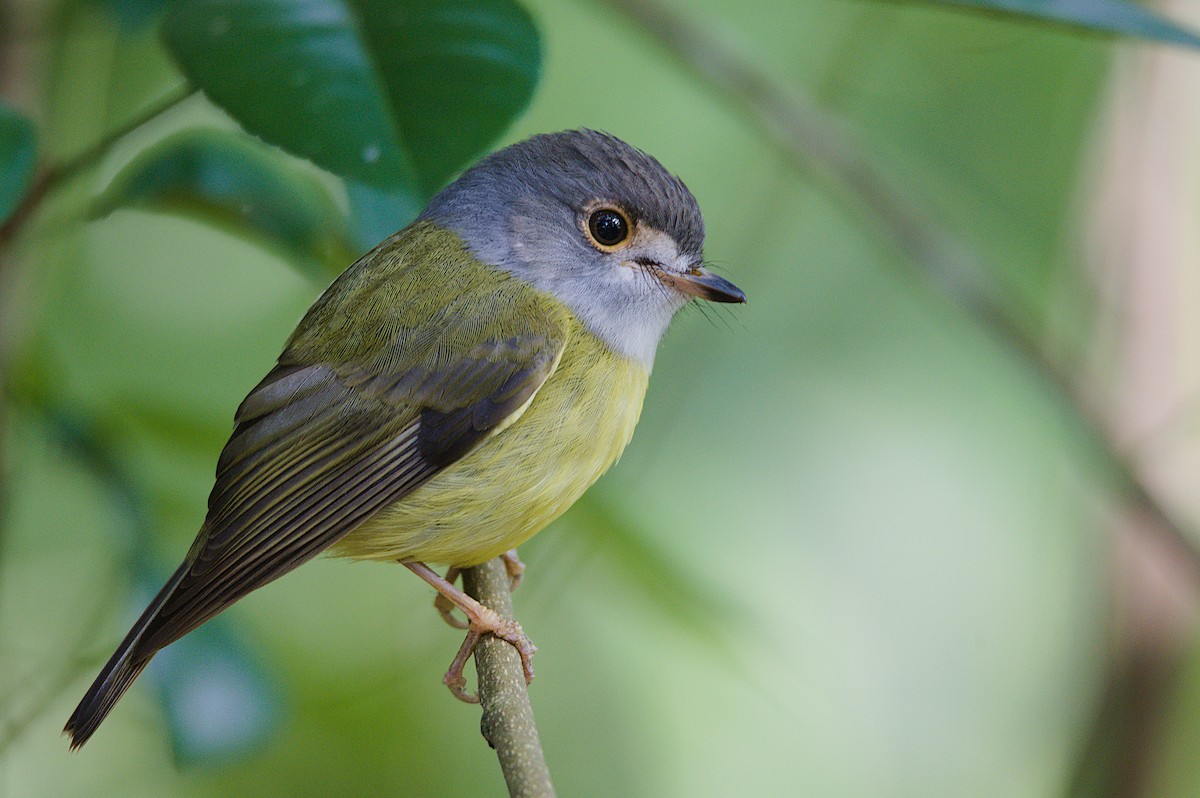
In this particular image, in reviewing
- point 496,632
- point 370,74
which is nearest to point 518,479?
point 496,632

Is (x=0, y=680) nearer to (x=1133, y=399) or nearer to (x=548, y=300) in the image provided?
(x=548, y=300)

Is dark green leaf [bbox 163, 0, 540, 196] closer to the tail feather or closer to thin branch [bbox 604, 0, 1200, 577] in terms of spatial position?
thin branch [bbox 604, 0, 1200, 577]

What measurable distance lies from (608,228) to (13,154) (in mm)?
1147

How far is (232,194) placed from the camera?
8.23 ft

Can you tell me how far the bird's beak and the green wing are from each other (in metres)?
0.27

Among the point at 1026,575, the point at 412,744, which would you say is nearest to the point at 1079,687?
the point at 1026,575

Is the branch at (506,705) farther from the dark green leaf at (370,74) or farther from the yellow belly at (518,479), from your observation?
the dark green leaf at (370,74)

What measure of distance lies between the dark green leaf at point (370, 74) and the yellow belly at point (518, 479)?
0.48m

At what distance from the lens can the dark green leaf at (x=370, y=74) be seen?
6.88 ft

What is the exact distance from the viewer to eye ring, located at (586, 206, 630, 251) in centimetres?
260

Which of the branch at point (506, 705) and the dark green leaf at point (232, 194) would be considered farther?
the dark green leaf at point (232, 194)

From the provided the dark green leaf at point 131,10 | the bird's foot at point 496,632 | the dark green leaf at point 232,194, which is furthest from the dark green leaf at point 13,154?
the bird's foot at point 496,632

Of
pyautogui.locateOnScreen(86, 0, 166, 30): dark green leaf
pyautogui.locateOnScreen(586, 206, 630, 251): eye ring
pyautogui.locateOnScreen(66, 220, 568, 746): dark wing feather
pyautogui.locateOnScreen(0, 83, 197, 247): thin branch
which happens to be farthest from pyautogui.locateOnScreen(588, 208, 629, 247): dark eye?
pyautogui.locateOnScreen(86, 0, 166, 30): dark green leaf

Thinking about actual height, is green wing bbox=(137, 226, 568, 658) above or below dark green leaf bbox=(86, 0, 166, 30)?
below
